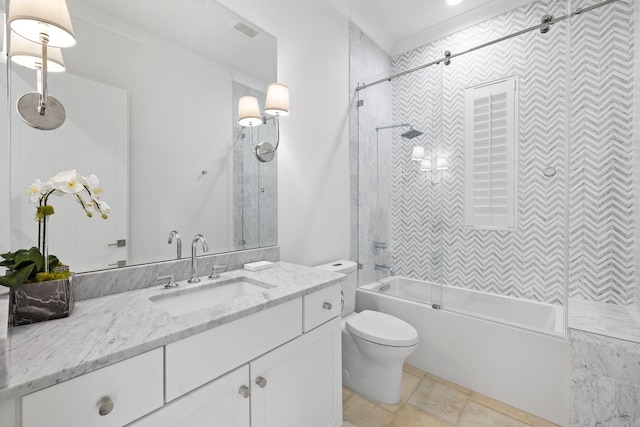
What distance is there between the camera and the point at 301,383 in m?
1.27

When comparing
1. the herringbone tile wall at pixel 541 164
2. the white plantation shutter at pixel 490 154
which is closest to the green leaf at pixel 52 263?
the herringbone tile wall at pixel 541 164

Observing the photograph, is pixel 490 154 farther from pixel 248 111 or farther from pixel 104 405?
pixel 104 405

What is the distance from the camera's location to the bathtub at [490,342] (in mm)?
1665

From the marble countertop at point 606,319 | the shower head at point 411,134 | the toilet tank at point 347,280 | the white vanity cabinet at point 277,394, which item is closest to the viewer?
the white vanity cabinet at point 277,394

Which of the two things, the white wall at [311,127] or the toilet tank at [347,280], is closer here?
the white wall at [311,127]

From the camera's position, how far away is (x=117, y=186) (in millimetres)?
1212

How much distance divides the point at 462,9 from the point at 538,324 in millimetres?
2602

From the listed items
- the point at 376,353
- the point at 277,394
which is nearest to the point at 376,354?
the point at 376,353

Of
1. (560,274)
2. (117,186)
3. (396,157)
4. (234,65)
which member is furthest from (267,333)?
(560,274)

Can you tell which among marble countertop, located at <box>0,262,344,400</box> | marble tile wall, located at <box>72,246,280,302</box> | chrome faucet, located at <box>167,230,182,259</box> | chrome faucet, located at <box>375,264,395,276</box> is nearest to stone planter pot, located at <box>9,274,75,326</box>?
marble countertop, located at <box>0,262,344,400</box>

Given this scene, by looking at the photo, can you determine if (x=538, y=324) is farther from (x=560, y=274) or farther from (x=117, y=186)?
(x=117, y=186)

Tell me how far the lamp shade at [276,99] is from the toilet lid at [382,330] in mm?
1424

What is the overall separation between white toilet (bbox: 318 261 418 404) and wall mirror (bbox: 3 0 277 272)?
818 mm

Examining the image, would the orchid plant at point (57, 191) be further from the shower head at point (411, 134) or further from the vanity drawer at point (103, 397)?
the shower head at point (411, 134)
